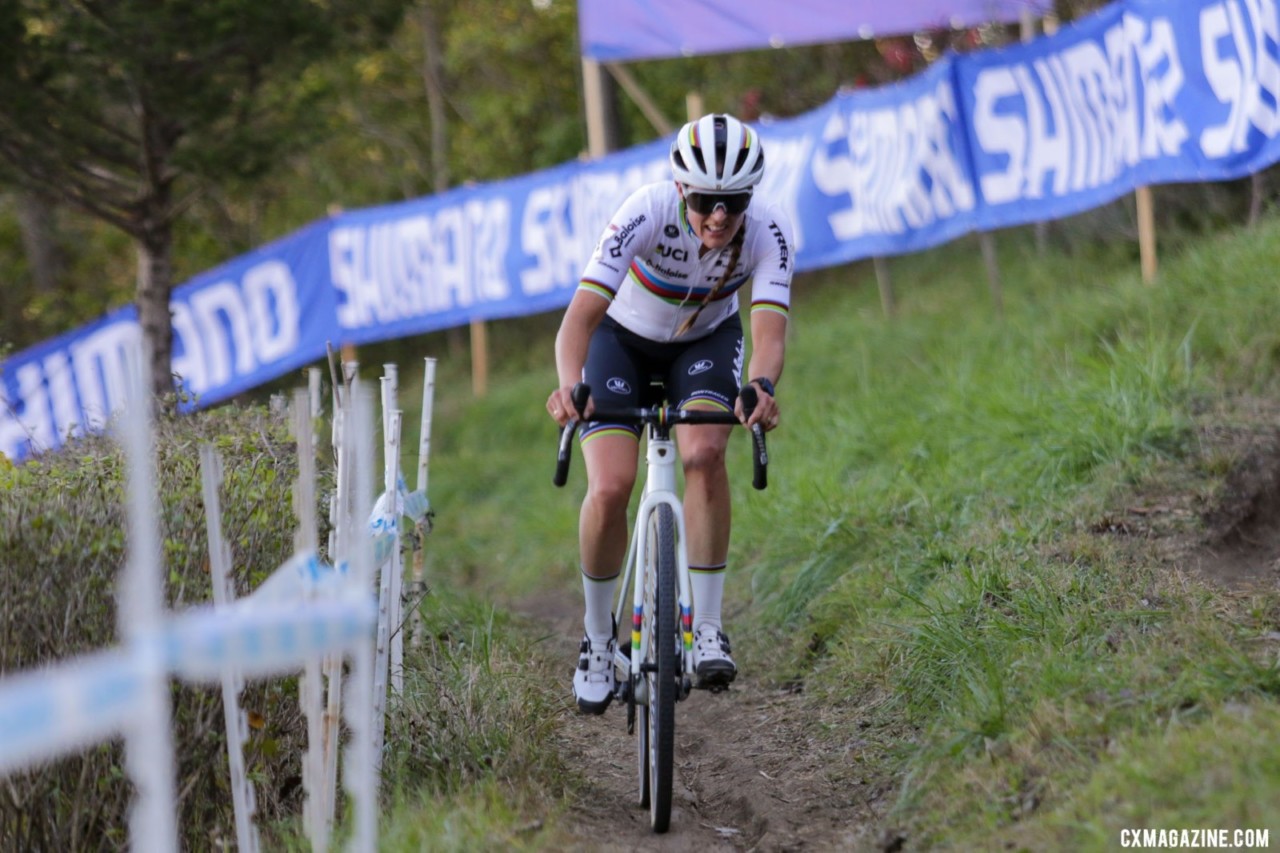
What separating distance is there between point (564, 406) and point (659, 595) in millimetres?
671

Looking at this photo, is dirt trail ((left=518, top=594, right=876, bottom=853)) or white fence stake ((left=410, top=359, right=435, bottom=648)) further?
white fence stake ((left=410, top=359, right=435, bottom=648))

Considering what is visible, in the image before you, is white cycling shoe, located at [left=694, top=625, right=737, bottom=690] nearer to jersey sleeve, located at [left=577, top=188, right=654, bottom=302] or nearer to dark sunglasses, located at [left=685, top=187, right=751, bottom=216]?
jersey sleeve, located at [left=577, top=188, right=654, bottom=302]

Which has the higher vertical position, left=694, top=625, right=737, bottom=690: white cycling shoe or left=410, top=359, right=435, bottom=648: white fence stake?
left=410, top=359, right=435, bottom=648: white fence stake

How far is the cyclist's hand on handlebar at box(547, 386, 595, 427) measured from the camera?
13.7ft

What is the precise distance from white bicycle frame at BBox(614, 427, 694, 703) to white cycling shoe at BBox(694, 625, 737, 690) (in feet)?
0.33

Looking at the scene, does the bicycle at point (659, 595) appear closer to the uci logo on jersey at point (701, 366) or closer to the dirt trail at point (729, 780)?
the dirt trail at point (729, 780)

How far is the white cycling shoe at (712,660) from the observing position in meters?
4.29

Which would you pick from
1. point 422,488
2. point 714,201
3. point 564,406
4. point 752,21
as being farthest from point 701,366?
point 752,21

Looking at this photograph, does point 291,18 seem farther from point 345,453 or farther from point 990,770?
point 990,770

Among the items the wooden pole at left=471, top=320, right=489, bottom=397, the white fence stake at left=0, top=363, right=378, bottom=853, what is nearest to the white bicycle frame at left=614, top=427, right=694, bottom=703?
the white fence stake at left=0, top=363, right=378, bottom=853

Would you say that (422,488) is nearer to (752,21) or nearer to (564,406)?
(564,406)

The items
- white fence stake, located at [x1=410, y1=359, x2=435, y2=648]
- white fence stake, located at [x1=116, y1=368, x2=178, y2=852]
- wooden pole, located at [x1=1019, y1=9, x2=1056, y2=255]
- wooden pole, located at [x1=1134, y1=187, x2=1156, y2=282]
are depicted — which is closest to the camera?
white fence stake, located at [x1=116, y1=368, x2=178, y2=852]

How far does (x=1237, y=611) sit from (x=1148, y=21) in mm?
4974

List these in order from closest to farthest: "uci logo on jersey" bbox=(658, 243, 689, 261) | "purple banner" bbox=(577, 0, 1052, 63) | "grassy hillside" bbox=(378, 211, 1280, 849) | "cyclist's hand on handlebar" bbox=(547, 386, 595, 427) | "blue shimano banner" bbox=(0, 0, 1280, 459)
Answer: "grassy hillside" bbox=(378, 211, 1280, 849) < "cyclist's hand on handlebar" bbox=(547, 386, 595, 427) < "uci logo on jersey" bbox=(658, 243, 689, 261) < "blue shimano banner" bbox=(0, 0, 1280, 459) < "purple banner" bbox=(577, 0, 1052, 63)
